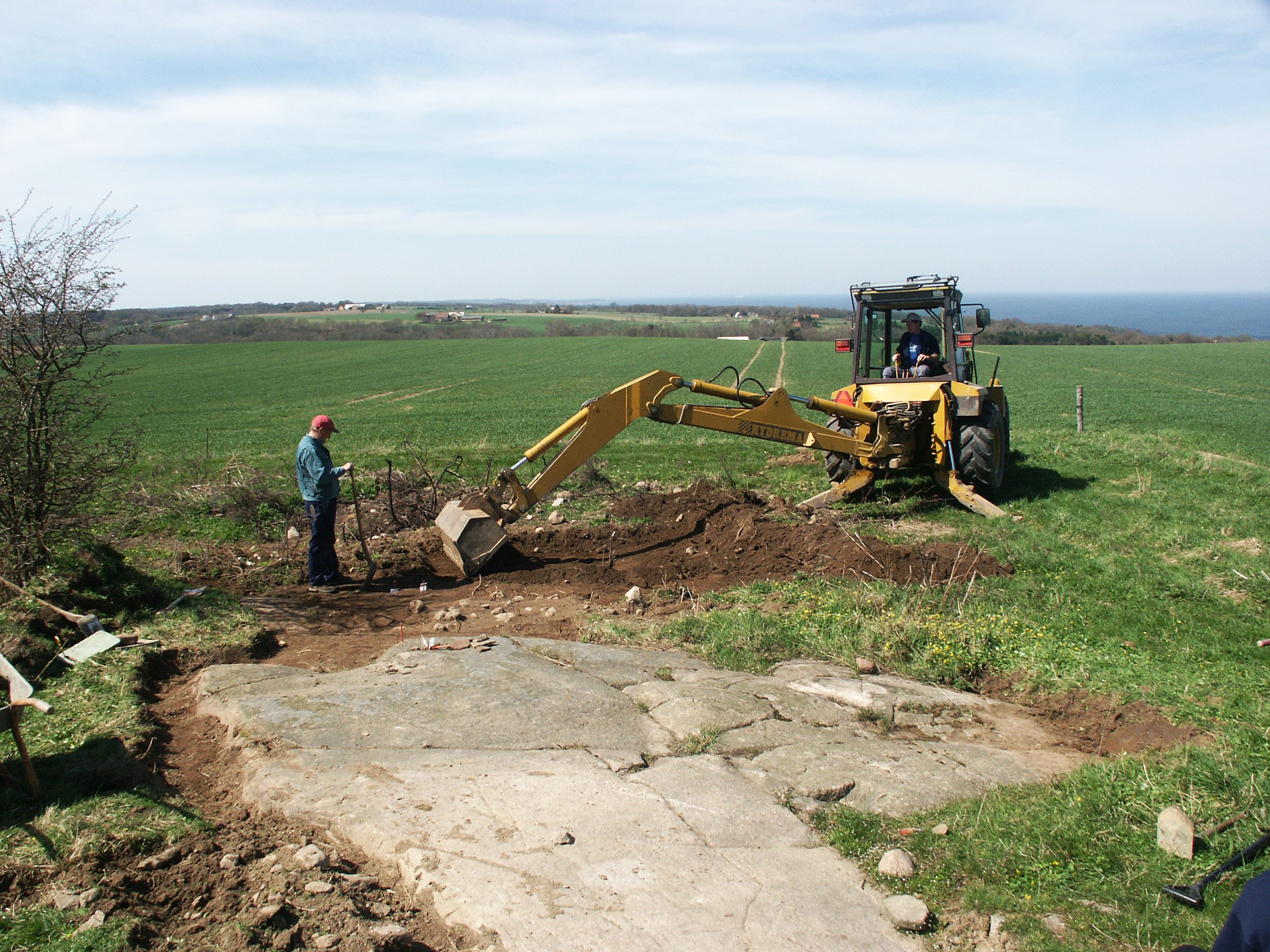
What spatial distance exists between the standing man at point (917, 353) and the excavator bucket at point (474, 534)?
19.9 feet

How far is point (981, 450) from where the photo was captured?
1074 cm

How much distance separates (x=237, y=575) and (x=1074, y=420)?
2174 centimetres

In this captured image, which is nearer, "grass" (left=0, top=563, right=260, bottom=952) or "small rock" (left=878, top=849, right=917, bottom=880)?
"grass" (left=0, top=563, right=260, bottom=952)

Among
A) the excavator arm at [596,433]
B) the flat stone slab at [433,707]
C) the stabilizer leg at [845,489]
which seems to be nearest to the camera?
the flat stone slab at [433,707]

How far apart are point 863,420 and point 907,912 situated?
25.8ft

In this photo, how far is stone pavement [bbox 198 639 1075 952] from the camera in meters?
3.54

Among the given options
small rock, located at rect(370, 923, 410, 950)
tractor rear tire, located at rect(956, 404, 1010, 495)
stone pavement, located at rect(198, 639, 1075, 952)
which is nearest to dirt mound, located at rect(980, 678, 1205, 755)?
stone pavement, located at rect(198, 639, 1075, 952)

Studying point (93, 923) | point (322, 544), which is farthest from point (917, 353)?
point (93, 923)

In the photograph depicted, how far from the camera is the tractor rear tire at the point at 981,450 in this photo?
1074 cm

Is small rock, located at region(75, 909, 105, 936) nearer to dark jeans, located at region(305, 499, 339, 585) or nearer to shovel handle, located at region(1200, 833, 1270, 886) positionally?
shovel handle, located at region(1200, 833, 1270, 886)

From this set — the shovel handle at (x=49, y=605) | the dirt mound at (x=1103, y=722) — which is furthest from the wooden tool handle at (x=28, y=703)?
the dirt mound at (x=1103, y=722)

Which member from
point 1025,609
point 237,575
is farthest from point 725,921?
point 237,575

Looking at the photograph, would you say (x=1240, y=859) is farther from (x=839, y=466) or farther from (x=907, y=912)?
(x=839, y=466)

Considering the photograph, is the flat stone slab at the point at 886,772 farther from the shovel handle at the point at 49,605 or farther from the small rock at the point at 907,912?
the shovel handle at the point at 49,605
